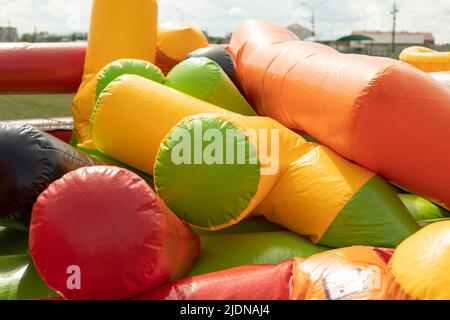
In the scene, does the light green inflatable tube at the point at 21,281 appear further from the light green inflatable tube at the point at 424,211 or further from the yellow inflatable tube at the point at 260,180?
the light green inflatable tube at the point at 424,211

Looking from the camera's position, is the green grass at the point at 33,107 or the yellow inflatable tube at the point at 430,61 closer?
the green grass at the point at 33,107

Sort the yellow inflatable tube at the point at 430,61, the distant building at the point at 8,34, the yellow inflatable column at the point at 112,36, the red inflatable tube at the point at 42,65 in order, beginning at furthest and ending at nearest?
the distant building at the point at 8,34 → the yellow inflatable tube at the point at 430,61 → the red inflatable tube at the point at 42,65 → the yellow inflatable column at the point at 112,36

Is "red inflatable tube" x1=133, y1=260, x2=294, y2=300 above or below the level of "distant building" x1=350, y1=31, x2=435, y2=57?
above

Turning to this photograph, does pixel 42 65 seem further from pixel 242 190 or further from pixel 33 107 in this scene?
Result: pixel 33 107

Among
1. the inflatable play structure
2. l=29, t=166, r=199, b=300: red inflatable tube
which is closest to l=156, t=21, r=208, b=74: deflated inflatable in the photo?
the inflatable play structure

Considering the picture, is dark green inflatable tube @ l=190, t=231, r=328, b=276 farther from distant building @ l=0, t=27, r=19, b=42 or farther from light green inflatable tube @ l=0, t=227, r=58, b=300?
distant building @ l=0, t=27, r=19, b=42

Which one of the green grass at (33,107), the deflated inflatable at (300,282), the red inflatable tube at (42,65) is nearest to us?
the deflated inflatable at (300,282)

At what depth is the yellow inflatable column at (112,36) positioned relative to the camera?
112 inches

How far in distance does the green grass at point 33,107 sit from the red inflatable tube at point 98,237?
165 inches

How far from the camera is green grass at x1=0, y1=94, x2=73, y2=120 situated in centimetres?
538

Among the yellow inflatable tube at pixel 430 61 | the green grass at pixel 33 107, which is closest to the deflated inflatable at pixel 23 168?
the green grass at pixel 33 107

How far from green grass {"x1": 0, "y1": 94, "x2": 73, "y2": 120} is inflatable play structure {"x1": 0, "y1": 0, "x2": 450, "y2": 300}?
133 inches

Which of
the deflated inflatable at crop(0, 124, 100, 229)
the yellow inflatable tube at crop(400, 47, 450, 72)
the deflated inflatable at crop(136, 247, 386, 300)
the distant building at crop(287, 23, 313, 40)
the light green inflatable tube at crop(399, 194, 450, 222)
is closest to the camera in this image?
the deflated inflatable at crop(136, 247, 386, 300)
